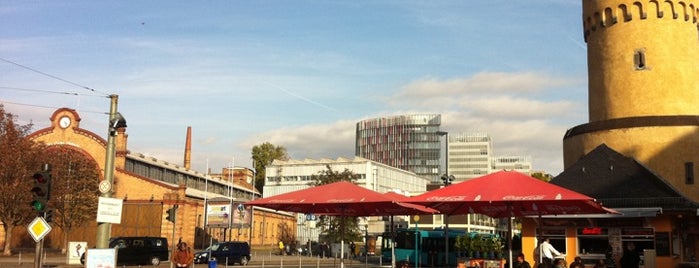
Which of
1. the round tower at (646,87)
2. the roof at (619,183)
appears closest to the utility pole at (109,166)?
the roof at (619,183)

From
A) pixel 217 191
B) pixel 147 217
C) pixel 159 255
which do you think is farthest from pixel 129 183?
pixel 217 191

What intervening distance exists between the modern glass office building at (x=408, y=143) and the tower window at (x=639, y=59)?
139002mm

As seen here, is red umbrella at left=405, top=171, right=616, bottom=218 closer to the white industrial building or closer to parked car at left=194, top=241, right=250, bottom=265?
parked car at left=194, top=241, right=250, bottom=265

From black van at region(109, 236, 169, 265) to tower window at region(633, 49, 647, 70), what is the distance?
27.8 meters

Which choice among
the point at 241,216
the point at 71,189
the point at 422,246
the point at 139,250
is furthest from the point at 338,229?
the point at 139,250

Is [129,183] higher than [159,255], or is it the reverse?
[129,183]

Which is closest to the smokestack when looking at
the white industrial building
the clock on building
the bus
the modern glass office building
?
the white industrial building

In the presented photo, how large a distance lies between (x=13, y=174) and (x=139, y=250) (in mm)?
13704

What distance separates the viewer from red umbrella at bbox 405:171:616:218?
14719 mm

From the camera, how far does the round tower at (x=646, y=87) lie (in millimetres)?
31344

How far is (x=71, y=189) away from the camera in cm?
5044

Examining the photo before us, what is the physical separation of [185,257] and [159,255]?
20.6m

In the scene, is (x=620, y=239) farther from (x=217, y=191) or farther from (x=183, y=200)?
(x=217, y=191)

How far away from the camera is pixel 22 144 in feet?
145
